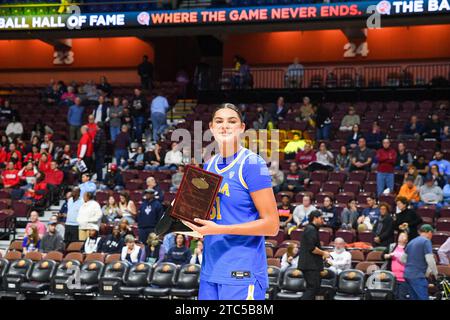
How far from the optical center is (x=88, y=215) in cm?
1541

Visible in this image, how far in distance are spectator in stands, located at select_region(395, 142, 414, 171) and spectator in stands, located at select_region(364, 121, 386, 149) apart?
34.9 inches

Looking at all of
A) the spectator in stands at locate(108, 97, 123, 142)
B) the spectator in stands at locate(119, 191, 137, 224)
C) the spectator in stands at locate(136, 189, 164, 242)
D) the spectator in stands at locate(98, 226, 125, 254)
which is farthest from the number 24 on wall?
the spectator in stands at locate(98, 226, 125, 254)

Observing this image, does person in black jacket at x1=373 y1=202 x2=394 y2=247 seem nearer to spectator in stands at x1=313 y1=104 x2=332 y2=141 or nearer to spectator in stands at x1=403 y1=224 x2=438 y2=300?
spectator in stands at x1=403 y1=224 x2=438 y2=300

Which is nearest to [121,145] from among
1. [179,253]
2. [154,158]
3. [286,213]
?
[154,158]

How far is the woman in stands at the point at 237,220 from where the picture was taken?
399 centimetres

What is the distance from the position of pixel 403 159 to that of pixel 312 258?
21.2 ft

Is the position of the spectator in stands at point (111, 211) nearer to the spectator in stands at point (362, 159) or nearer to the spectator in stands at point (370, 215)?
the spectator in stands at point (370, 215)

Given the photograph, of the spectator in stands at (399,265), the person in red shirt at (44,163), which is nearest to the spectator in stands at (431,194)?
the spectator in stands at (399,265)

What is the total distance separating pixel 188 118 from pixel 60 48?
35.0 feet

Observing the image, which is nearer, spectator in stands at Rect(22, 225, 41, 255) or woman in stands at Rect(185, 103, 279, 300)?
woman in stands at Rect(185, 103, 279, 300)

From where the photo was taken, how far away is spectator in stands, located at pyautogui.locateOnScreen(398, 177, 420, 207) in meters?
15.4

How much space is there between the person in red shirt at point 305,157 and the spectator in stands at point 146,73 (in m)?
8.91

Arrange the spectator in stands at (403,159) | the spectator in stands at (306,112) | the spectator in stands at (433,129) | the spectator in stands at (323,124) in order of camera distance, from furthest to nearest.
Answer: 1. the spectator in stands at (306,112)
2. the spectator in stands at (323,124)
3. the spectator in stands at (433,129)
4. the spectator in stands at (403,159)

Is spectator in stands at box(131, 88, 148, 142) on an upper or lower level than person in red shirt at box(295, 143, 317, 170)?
upper
